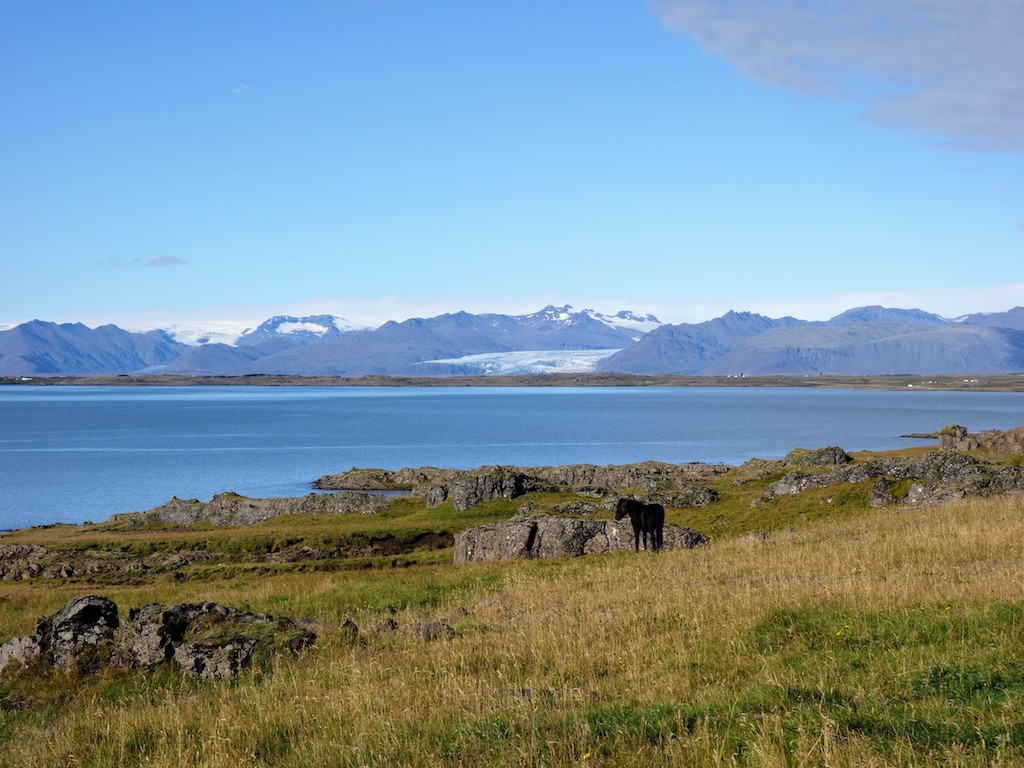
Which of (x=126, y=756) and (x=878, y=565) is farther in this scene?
(x=878, y=565)

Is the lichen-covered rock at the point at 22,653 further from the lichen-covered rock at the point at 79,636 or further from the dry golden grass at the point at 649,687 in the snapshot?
the dry golden grass at the point at 649,687

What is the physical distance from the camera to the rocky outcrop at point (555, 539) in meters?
37.4

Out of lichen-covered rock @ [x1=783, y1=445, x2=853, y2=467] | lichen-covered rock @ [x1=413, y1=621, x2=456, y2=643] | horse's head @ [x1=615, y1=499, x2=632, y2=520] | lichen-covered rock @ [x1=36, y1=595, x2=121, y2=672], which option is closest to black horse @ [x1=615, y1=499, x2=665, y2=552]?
horse's head @ [x1=615, y1=499, x2=632, y2=520]

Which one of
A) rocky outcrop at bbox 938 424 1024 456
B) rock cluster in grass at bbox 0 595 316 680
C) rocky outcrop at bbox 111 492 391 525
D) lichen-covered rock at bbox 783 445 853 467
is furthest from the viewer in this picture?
rocky outcrop at bbox 111 492 391 525

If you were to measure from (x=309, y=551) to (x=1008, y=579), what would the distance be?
1895 inches

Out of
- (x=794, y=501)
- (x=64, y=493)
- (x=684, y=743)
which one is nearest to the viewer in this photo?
(x=684, y=743)

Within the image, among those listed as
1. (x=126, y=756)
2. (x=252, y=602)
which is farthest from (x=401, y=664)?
(x=252, y=602)

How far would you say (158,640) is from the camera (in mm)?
17797

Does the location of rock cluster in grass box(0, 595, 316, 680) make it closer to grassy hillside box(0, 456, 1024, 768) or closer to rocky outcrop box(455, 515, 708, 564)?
grassy hillside box(0, 456, 1024, 768)

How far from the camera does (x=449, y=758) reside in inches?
385

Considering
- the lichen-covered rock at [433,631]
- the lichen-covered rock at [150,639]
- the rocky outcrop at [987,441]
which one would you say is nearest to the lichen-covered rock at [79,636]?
the lichen-covered rock at [150,639]

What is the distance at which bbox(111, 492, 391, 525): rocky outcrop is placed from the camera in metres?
78.4

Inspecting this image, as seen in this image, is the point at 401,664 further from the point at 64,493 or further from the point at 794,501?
the point at 64,493

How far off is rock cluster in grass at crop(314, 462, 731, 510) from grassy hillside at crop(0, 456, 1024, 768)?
1500 inches
